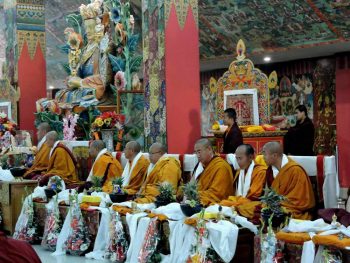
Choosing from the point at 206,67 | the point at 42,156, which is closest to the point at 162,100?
the point at 42,156

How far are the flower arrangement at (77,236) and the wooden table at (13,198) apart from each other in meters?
1.83

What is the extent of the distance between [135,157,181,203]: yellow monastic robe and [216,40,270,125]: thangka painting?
2.07 m

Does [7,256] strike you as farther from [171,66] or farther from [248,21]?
[248,21]

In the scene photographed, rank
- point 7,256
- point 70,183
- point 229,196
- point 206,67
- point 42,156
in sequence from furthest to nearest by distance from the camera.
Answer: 1. point 206,67
2. point 42,156
3. point 70,183
4. point 229,196
5. point 7,256

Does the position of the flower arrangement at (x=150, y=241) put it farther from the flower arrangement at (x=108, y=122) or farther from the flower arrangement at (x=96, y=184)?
the flower arrangement at (x=108, y=122)

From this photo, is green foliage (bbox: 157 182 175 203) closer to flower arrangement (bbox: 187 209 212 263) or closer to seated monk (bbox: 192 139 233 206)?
seated monk (bbox: 192 139 233 206)

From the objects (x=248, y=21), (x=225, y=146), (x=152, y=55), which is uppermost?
(x=248, y=21)

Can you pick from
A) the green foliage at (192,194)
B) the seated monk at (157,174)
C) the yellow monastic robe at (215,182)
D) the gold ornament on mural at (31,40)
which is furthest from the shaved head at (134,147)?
the gold ornament on mural at (31,40)

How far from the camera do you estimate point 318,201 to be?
7039 mm

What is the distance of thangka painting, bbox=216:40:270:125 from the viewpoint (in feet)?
32.9

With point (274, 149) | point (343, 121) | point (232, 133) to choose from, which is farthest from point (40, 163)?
point (343, 121)

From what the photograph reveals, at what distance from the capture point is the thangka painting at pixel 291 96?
51.3 ft

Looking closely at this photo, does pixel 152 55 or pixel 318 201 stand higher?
pixel 152 55

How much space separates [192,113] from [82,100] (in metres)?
3.92
